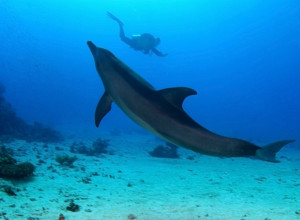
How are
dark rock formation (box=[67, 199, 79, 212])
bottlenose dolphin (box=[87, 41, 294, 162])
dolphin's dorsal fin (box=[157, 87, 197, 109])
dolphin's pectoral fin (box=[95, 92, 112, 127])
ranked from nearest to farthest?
bottlenose dolphin (box=[87, 41, 294, 162]) → dolphin's dorsal fin (box=[157, 87, 197, 109]) → dolphin's pectoral fin (box=[95, 92, 112, 127]) → dark rock formation (box=[67, 199, 79, 212])

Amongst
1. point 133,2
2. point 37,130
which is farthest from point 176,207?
point 133,2

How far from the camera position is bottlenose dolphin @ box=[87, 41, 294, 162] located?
1.53m

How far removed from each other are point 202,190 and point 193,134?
681cm

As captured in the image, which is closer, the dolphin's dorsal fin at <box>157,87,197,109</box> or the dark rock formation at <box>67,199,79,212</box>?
the dolphin's dorsal fin at <box>157,87,197,109</box>

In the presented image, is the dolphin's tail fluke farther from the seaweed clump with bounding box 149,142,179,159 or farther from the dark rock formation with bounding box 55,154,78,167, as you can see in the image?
the seaweed clump with bounding box 149,142,179,159

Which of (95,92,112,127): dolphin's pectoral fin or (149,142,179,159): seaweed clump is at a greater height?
(149,142,179,159): seaweed clump

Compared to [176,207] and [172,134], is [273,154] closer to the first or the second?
[172,134]

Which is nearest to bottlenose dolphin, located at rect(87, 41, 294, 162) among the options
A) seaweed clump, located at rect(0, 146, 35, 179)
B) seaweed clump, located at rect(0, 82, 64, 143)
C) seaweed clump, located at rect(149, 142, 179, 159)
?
seaweed clump, located at rect(0, 146, 35, 179)

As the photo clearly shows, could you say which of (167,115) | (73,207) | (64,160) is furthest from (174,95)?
(64,160)

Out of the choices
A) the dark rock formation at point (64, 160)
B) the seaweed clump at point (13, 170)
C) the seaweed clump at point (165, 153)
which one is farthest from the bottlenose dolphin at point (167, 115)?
the seaweed clump at point (165, 153)

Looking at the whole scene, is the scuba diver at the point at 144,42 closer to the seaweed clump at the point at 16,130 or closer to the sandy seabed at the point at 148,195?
the seaweed clump at the point at 16,130

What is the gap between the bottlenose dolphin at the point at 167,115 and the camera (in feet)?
5.03

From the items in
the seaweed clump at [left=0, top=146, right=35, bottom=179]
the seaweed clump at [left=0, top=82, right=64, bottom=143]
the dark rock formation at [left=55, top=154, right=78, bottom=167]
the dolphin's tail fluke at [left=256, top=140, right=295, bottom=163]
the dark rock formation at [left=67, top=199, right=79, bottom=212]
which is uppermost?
the seaweed clump at [left=0, top=82, right=64, bottom=143]

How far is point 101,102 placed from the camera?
2297 millimetres
